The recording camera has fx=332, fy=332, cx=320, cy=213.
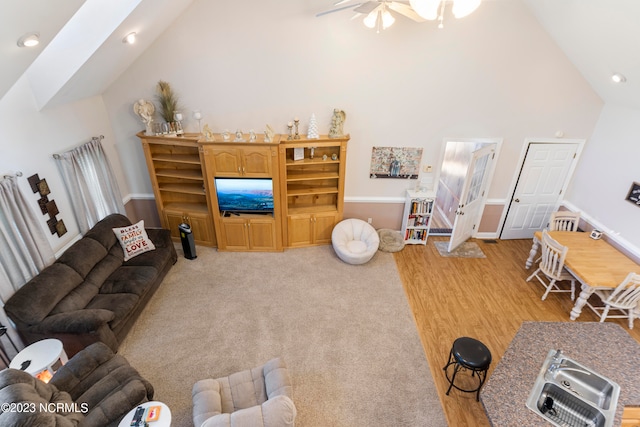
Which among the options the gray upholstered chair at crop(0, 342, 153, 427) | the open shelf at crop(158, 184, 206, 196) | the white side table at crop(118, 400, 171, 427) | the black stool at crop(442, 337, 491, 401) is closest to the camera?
the gray upholstered chair at crop(0, 342, 153, 427)

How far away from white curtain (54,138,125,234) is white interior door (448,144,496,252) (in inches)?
224

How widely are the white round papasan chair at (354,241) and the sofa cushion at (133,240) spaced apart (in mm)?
2975

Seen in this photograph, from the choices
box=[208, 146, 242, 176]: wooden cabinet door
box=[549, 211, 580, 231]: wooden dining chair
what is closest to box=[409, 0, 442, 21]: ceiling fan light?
box=[208, 146, 242, 176]: wooden cabinet door

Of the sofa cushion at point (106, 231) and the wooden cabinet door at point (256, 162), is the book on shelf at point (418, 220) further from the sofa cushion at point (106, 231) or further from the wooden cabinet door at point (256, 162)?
the sofa cushion at point (106, 231)

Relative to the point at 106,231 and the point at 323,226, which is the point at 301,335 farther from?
the point at 106,231

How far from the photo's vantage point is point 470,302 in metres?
4.91

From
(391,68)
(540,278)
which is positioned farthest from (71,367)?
Result: (540,278)

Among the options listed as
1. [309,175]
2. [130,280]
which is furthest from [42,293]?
[309,175]

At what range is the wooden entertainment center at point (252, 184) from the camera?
5180 mm

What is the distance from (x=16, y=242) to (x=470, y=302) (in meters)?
5.83

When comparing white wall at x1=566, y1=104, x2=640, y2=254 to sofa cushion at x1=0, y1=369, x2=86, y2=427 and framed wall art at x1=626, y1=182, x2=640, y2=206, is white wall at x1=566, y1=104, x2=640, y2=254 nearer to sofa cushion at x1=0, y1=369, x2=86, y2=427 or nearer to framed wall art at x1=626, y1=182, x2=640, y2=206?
framed wall art at x1=626, y1=182, x2=640, y2=206

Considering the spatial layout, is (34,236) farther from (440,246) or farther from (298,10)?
(440,246)

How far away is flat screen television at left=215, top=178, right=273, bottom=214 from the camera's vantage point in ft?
17.7

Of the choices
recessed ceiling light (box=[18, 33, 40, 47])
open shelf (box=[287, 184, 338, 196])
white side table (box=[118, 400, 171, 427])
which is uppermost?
recessed ceiling light (box=[18, 33, 40, 47])
